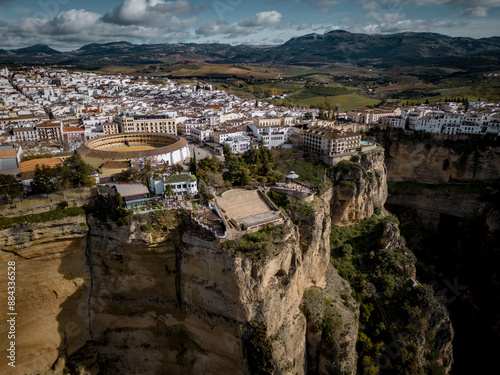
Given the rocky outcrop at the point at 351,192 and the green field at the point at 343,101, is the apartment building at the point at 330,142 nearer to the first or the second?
the rocky outcrop at the point at 351,192

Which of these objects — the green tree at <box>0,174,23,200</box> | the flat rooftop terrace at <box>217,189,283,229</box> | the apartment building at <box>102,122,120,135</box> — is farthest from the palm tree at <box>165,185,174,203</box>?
the apartment building at <box>102,122,120,135</box>

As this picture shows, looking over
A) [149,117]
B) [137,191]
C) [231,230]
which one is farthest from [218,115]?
[231,230]

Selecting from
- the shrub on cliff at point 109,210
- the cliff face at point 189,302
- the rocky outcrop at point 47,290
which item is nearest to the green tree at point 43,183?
the shrub on cliff at point 109,210

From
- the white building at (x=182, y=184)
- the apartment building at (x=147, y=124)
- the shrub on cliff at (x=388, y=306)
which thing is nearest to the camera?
the white building at (x=182, y=184)

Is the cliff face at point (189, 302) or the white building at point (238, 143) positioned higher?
the white building at point (238, 143)

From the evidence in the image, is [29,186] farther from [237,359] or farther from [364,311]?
[364,311]

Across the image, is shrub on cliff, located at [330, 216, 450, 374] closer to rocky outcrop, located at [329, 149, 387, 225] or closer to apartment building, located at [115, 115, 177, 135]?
rocky outcrop, located at [329, 149, 387, 225]

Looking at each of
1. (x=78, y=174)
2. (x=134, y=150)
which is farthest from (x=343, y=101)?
(x=78, y=174)
